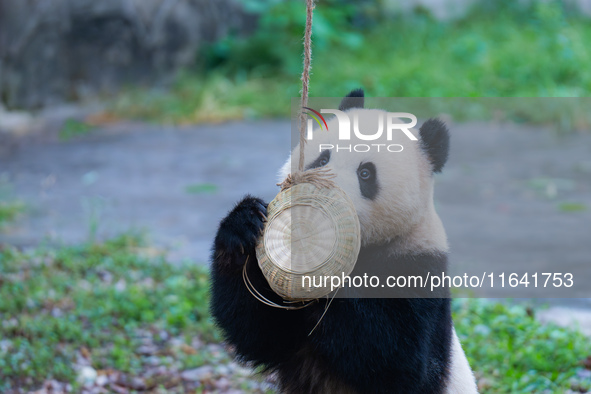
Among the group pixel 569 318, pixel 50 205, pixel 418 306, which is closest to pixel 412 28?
pixel 50 205

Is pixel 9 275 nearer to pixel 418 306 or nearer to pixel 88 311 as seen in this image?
pixel 88 311

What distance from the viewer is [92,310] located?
4.30 meters

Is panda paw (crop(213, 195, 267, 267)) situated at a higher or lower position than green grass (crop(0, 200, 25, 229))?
lower

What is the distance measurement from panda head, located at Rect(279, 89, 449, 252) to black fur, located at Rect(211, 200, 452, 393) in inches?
3.3

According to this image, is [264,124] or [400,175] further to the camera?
[264,124]

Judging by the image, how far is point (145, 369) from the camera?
377 centimetres

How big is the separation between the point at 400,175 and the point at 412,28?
11814 mm

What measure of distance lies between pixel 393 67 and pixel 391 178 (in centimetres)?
945

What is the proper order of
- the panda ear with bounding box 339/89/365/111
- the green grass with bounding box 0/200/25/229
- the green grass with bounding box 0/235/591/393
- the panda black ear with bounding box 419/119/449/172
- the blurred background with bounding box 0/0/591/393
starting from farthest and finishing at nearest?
the green grass with bounding box 0/200/25/229
the blurred background with bounding box 0/0/591/393
the green grass with bounding box 0/235/591/393
the panda ear with bounding box 339/89/365/111
the panda black ear with bounding box 419/119/449/172

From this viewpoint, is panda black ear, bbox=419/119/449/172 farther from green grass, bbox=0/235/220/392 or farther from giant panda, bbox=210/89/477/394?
green grass, bbox=0/235/220/392

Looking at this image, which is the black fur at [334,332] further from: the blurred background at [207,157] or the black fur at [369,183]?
the blurred background at [207,157]

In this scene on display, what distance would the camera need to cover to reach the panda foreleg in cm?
213

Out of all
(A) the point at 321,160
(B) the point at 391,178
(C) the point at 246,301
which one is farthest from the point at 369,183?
(C) the point at 246,301

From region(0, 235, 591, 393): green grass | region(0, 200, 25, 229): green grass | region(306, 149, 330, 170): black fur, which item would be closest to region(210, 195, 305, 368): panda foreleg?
region(306, 149, 330, 170): black fur
